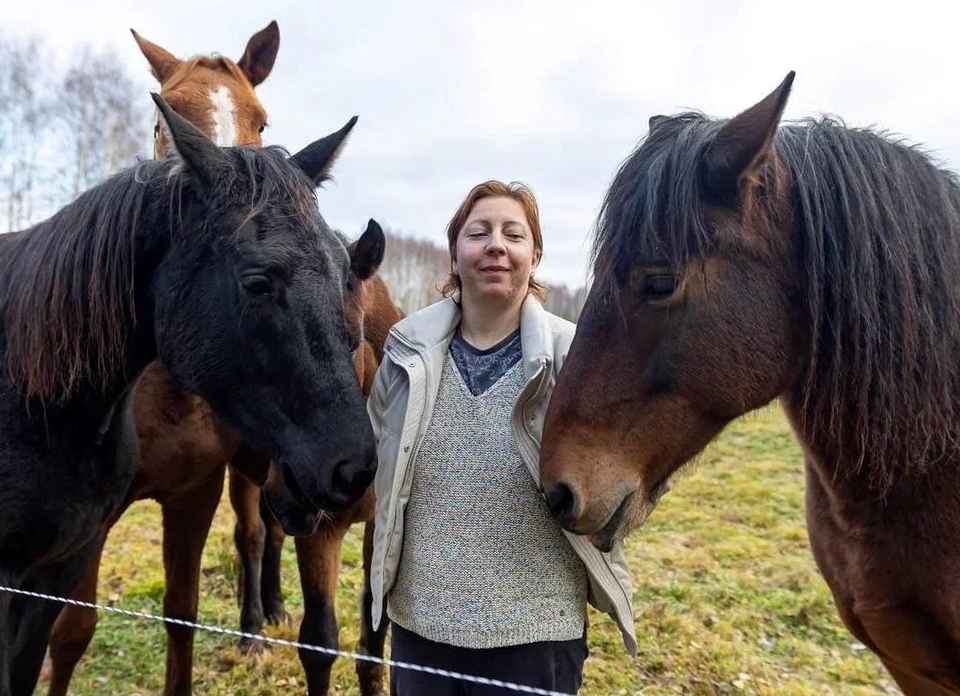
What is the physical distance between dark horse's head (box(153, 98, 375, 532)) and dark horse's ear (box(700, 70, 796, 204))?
3.69ft

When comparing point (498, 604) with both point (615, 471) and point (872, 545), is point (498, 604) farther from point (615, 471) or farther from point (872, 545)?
point (872, 545)

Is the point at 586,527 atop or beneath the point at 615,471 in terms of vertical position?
beneath

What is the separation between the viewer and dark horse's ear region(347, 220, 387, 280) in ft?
8.98

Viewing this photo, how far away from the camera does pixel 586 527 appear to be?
1.81 m

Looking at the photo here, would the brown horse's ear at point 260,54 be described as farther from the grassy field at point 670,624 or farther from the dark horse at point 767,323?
the dark horse at point 767,323

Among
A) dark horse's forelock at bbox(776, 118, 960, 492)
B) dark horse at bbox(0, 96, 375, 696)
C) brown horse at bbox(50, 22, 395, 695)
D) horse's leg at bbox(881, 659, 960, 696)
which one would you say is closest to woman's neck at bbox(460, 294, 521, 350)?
dark horse at bbox(0, 96, 375, 696)

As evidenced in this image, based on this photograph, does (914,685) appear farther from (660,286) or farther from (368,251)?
(368,251)

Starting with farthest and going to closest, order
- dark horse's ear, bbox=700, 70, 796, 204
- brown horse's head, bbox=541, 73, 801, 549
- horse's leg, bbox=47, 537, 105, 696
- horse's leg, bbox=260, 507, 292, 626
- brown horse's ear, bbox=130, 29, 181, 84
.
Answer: horse's leg, bbox=260, 507, 292, 626 < brown horse's ear, bbox=130, 29, 181, 84 < horse's leg, bbox=47, 537, 105, 696 < brown horse's head, bbox=541, 73, 801, 549 < dark horse's ear, bbox=700, 70, 796, 204

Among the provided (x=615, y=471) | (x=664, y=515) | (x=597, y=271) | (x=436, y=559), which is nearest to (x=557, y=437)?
(x=615, y=471)

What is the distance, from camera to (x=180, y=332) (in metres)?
2.17

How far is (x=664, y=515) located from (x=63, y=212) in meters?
6.83

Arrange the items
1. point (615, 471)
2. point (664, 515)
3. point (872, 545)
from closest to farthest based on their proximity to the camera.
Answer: point (615, 471), point (872, 545), point (664, 515)

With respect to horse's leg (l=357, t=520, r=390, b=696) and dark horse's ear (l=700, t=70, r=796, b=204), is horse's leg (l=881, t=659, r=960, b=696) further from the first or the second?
horse's leg (l=357, t=520, r=390, b=696)

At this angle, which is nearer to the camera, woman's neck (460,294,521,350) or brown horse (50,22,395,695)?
woman's neck (460,294,521,350)
